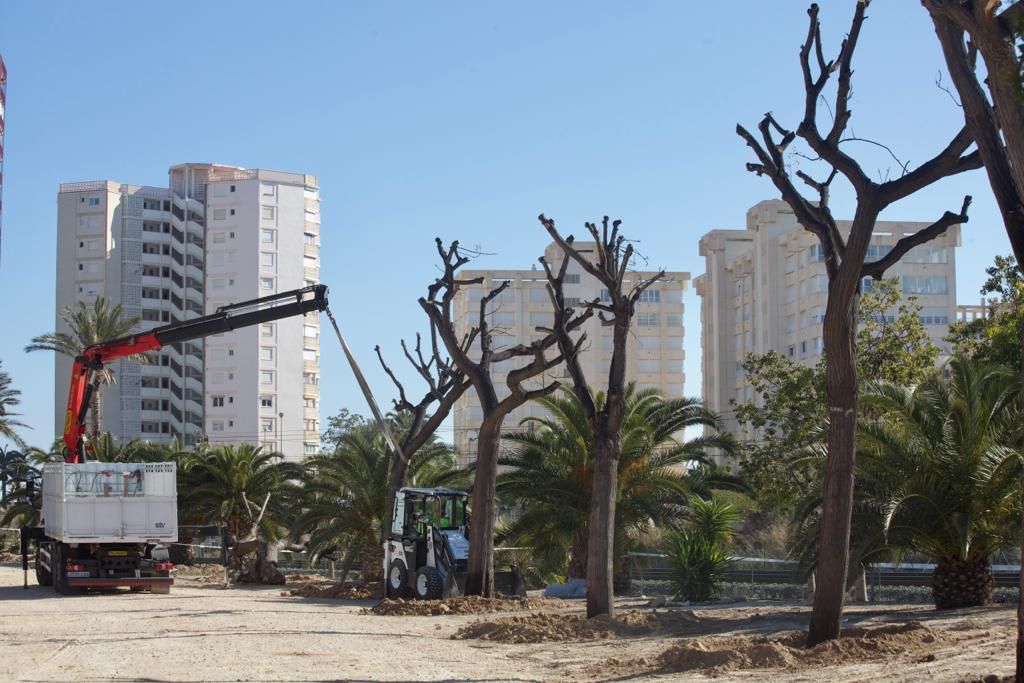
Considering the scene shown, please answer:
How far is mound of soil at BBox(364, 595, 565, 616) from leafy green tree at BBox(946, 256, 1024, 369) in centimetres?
969

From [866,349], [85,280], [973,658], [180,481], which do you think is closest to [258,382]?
[85,280]

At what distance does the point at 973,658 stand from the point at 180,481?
1426 inches

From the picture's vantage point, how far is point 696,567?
2508cm

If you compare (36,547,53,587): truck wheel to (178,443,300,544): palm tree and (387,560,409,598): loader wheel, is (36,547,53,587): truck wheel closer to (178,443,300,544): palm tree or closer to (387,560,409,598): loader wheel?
(387,560,409,598): loader wheel

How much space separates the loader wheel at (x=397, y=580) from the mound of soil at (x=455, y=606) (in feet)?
9.23

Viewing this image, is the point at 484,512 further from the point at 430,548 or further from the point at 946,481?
the point at 946,481

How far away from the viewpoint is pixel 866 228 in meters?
14.2

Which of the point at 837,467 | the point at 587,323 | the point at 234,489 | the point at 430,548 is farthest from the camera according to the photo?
the point at 587,323

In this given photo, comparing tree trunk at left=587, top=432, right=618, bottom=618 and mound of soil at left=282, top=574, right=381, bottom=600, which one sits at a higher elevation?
tree trunk at left=587, top=432, right=618, bottom=618

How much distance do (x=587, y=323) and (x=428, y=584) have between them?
8592 cm

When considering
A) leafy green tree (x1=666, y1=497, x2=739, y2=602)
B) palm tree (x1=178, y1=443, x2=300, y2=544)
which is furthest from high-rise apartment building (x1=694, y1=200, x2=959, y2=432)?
leafy green tree (x1=666, y1=497, x2=739, y2=602)

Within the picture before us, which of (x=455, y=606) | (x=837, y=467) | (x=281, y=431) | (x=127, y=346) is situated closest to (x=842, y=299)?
(x=837, y=467)

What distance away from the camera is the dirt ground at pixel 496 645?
12.8 meters

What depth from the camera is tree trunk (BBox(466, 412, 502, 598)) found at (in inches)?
959
